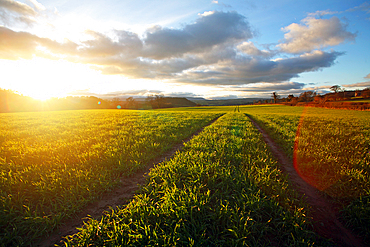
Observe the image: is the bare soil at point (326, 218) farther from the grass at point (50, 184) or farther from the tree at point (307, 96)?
the tree at point (307, 96)

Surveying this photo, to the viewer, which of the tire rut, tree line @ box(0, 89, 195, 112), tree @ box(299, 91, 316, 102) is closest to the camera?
the tire rut

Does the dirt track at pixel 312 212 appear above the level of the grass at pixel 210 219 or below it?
below

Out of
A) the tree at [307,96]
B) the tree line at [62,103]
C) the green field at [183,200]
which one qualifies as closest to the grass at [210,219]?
the green field at [183,200]

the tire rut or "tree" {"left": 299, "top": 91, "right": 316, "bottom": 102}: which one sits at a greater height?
"tree" {"left": 299, "top": 91, "right": 316, "bottom": 102}

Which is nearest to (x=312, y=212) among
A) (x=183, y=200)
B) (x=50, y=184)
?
(x=183, y=200)

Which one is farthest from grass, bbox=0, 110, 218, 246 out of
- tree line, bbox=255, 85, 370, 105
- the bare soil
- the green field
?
tree line, bbox=255, 85, 370, 105

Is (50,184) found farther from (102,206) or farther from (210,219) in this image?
(210,219)

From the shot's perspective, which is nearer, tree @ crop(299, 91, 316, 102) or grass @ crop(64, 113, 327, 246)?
grass @ crop(64, 113, 327, 246)

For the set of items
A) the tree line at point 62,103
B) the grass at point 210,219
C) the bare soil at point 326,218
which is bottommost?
the bare soil at point 326,218

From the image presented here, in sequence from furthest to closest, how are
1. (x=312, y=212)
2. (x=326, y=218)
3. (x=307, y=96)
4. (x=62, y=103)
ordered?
(x=307, y=96)
(x=62, y=103)
(x=312, y=212)
(x=326, y=218)

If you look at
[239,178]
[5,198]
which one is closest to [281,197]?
[239,178]

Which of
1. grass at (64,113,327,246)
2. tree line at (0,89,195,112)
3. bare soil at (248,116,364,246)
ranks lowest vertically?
bare soil at (248,116,364,246)

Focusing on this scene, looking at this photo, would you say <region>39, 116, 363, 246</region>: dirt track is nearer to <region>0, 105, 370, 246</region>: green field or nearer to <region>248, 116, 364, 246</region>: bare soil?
<region>248, 116, 364, 246</region>: bare soil

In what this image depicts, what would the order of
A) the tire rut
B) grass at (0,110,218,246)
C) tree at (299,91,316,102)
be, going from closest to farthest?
the tire rut → grass at (0,110,218,246) → tree at (299,91,316,102)
